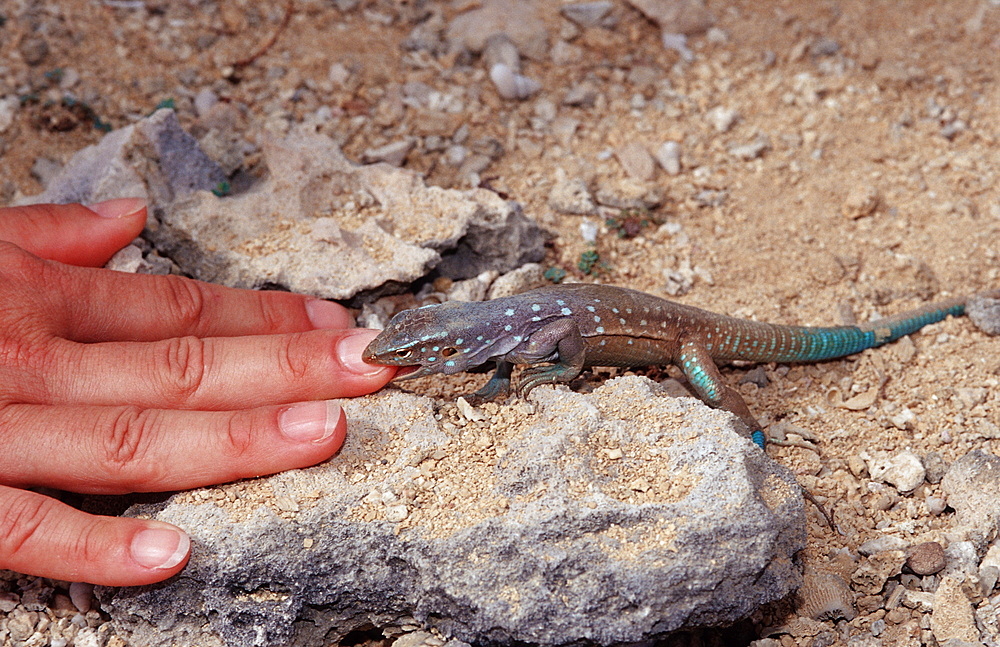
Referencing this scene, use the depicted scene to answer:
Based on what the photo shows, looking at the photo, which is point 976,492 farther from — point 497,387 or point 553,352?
point 497,387

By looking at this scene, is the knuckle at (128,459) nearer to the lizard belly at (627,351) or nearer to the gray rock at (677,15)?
the lizard belly at (627,351)

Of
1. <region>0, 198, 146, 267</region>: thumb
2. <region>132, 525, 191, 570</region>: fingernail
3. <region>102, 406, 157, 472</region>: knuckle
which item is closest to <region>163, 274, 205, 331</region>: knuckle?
<region>0, 198, 146, 267</region>: thumb

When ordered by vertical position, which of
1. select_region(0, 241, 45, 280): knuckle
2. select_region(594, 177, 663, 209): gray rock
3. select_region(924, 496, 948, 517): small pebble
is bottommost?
select_region(924, 496, 948, 517): small pebble

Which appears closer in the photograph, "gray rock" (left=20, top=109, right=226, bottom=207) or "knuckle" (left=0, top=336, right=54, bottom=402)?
"knuckle" (left=0, top=336, right=54, bottom=402)

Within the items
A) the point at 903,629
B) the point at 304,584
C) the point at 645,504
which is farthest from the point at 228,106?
the point at 903,629

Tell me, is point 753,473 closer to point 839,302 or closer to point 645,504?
point 645,504

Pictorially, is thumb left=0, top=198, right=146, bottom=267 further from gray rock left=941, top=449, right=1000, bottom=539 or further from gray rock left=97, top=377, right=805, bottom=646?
gray rock left=941, top=449, right=1000, bottom=539
